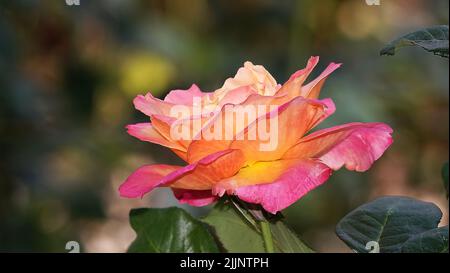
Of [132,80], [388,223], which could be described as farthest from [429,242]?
[132,80]

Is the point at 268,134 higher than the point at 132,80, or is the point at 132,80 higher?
the point at 132,80

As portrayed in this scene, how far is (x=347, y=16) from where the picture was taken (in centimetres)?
157

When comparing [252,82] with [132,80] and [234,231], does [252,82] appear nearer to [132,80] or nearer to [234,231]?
[234,231]

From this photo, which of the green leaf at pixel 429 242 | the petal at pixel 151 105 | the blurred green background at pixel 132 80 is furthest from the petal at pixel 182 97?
the blurred green background at pixel 132 80

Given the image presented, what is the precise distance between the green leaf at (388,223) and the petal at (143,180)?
89 mm

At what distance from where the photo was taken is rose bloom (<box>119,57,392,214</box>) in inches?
12.7

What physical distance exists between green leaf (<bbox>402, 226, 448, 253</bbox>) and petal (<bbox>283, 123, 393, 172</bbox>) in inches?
1.5

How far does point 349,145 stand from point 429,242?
0.05 metres

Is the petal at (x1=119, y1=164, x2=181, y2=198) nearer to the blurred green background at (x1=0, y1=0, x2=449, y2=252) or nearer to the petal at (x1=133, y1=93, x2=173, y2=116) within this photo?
the petal at (x1=133, y1=93, x2=173, y2=116)

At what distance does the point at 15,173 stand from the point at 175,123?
974mm

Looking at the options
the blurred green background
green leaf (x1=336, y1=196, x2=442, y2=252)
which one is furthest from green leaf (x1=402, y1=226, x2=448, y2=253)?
the blurred green background

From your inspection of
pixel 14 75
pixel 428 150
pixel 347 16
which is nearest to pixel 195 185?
pixel 14 75

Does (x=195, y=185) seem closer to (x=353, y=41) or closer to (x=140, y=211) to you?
(x=140, y=211)

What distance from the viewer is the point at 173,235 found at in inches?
13.1
